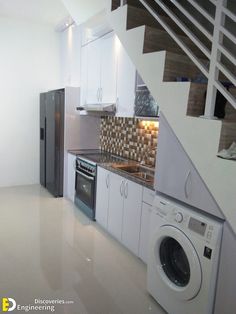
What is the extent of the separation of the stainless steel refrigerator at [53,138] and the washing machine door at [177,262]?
9.13ft

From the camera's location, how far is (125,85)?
3123mm

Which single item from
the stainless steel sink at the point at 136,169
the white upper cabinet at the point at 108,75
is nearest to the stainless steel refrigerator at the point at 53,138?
the white upper cabinet at the point at 108,75

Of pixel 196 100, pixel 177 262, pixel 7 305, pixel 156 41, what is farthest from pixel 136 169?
pixel 7 305

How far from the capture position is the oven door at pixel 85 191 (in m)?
3.63

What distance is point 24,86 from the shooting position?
5012mm

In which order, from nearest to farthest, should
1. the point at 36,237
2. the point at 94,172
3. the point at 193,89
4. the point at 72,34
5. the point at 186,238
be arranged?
the point at 193,89 → the point at 186,238 → the point at 36,237 → the point at 94,172 → the point at 72,34

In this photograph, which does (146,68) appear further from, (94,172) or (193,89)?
(94,172)

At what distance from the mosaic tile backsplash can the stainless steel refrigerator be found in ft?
2.40

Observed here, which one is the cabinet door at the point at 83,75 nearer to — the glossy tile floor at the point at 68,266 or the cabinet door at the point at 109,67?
the cabinet door at the point at 109,67

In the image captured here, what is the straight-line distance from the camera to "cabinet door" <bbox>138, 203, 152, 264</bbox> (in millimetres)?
2566

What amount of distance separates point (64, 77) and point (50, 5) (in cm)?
130

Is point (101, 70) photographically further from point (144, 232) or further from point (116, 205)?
point (144, 232)

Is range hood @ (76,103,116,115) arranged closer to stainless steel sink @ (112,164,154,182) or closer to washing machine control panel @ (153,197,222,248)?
stainless steel sink @ (112,164,154,182)

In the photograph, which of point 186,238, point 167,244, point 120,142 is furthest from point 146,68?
point 120,142
